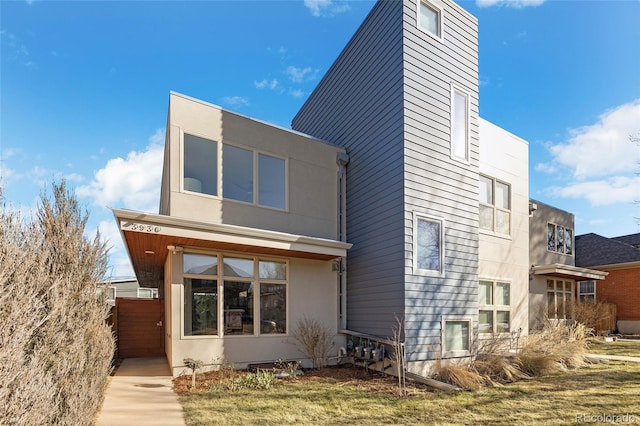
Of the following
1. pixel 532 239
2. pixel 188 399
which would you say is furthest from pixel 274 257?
pixel 532 239

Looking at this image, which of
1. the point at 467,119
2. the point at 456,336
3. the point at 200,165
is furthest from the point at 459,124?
the point at 200,165

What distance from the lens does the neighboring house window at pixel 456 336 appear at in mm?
8305

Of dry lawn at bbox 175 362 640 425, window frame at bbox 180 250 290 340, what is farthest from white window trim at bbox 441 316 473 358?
window frame at bbox 180 250 290 340

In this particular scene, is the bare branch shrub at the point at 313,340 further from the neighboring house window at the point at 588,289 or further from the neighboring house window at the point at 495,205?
the neighboring house window at the point at 588,289

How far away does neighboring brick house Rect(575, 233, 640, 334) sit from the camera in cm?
1695

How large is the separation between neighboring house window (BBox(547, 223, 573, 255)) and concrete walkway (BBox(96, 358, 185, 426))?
14615 millimetres

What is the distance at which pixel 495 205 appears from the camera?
1138 cm

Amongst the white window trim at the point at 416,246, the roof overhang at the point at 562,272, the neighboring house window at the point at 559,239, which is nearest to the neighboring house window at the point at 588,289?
the roof overhang at the point at 562,272

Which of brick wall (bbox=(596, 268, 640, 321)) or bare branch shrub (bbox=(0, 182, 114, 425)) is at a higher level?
bare branch shrub (bbox=(0, 182, 114, 425))

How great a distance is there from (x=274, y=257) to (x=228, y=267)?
1.12 meters

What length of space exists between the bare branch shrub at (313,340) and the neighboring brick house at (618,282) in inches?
553

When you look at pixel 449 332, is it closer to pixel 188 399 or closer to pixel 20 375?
pixel 188 399

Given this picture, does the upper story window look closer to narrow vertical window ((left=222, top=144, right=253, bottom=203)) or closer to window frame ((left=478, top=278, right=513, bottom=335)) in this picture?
narrow vertical window ((left=222, top=144, right=253, bottom=203))

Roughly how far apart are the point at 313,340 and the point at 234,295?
6.82 ft
